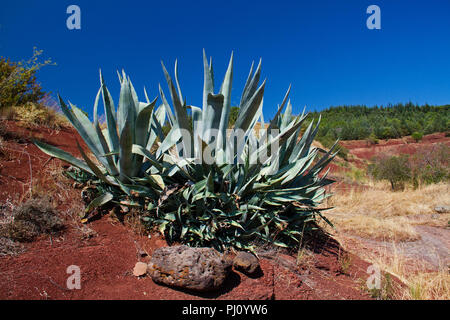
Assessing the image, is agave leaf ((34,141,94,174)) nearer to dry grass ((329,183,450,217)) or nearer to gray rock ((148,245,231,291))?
gray rock ((148,245,231,291))

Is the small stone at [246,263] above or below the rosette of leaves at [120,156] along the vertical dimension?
below

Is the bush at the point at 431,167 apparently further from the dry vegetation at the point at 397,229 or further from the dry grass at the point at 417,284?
the dry grass at the point at 417,284

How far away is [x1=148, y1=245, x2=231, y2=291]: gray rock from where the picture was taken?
5.77 feet

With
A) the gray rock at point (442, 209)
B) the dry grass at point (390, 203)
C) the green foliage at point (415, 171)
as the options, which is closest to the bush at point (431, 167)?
the green foliage at point (415, 171)

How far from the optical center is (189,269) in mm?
1785

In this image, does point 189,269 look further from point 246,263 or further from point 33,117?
point 33,117

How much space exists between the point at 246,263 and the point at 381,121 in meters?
43.8

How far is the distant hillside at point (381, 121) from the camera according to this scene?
2966cm

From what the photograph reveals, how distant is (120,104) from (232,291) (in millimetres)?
1831

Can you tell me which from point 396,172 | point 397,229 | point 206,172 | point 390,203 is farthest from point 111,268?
point 396,172

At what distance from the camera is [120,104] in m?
2.50

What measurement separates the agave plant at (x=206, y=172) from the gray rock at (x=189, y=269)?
11.1 inches

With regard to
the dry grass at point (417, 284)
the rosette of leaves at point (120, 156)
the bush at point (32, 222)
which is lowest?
the dry grass at point (417, 284)
